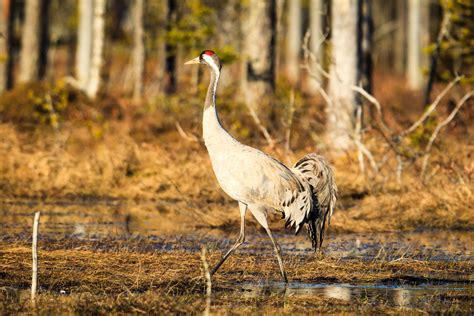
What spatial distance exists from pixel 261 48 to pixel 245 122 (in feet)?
5.85

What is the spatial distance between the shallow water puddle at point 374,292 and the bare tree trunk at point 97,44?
16.7 meters

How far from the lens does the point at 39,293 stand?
24.4 feet

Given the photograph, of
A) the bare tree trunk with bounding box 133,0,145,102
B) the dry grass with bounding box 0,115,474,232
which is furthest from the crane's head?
the bare tree trunk with bounding box 133,0,145,102

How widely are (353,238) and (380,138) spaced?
374 centimetres

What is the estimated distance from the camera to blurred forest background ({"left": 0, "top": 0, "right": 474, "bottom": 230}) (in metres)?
13.6

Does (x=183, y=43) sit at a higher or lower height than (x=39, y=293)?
higher

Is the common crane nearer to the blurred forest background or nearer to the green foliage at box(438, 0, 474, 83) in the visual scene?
the blurred forest background

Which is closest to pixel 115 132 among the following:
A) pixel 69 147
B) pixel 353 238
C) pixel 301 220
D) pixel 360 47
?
pixel 69 147

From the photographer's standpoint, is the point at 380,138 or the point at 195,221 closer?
the point at 195,221

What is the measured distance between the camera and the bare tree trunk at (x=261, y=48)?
778 inches

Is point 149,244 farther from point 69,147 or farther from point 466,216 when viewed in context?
point 69,147

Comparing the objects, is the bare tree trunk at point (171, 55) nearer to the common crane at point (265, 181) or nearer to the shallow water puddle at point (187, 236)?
the shallow water puddle at point (187, 236)

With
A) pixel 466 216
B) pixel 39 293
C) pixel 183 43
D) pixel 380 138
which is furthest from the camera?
pixel 183 43

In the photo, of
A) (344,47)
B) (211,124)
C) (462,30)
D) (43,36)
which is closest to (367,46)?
(462,30)
